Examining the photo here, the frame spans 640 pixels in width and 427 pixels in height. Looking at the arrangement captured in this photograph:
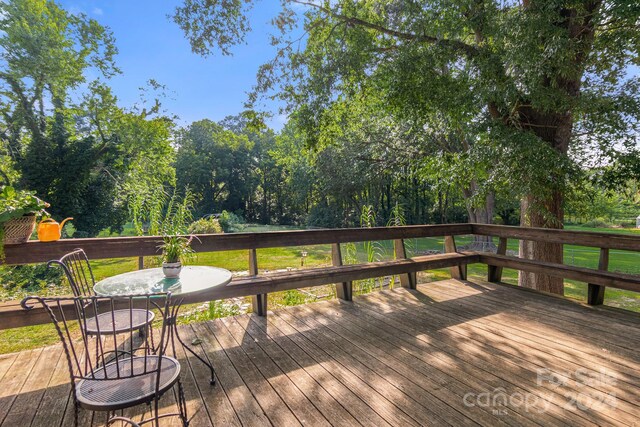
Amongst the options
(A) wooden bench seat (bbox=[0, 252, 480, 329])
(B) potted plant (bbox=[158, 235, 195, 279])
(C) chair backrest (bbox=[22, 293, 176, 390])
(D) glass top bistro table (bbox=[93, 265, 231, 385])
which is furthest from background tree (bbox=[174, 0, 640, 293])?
(C) chair backrest (bbox=[22, 293, 176, 390])

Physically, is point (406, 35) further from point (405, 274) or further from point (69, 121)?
point (69, 121)

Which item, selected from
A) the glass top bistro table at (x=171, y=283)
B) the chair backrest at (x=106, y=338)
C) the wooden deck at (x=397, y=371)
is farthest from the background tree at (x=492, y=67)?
the chair backrest at (x=106, y=338)

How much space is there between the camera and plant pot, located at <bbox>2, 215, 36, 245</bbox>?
2.04m

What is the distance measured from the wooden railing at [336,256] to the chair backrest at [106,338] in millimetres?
207

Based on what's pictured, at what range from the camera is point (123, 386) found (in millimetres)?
1237

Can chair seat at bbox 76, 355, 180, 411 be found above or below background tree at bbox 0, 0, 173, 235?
below

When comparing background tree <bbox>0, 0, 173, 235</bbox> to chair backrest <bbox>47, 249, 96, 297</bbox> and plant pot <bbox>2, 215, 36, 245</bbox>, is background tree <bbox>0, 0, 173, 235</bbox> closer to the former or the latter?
plant pot <bbox>2, 215, 36, 245</bbox>

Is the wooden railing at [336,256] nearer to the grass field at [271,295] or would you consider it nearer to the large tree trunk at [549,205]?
the large tree trunk at [549,205]

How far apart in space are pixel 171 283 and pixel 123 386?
0.62 m

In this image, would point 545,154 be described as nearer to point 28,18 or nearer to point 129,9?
point 129,9

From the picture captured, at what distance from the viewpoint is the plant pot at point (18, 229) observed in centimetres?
204

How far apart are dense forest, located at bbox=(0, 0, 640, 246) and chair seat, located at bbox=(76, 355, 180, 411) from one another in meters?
2.31

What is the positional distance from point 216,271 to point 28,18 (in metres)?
15.5

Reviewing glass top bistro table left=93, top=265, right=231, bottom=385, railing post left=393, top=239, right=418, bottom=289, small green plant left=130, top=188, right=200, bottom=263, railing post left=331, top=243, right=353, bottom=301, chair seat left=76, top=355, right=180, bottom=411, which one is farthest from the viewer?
railing post left=393, top=239, right=418, bottom=289
